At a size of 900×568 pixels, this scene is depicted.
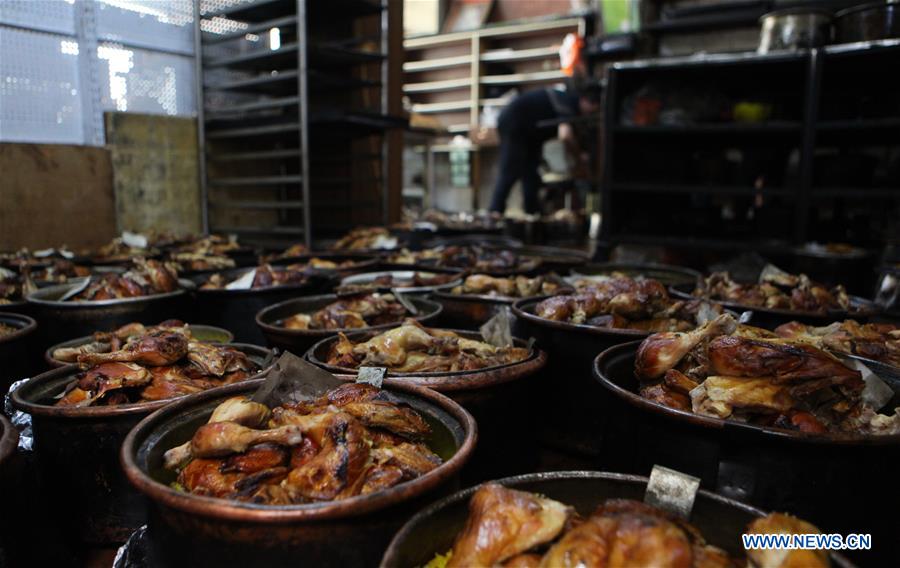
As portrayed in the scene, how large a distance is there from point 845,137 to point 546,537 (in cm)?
597

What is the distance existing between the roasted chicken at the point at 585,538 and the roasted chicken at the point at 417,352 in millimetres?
796

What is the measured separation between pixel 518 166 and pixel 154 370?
7.90 m

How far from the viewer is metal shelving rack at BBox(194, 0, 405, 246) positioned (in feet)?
17.4

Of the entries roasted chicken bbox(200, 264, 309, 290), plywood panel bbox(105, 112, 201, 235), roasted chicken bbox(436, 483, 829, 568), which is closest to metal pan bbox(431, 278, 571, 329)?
roasted chicken bbox(200, 264, 309, 290)

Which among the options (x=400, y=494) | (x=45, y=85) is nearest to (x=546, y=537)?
(x=400, y=494)

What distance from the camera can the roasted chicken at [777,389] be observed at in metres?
1.38

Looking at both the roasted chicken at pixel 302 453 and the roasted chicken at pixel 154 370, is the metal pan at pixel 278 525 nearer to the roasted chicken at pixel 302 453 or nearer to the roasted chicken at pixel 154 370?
the roasted chicken at pixel 302 453

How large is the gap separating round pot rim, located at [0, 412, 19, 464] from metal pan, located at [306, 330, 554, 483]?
0.73 metres

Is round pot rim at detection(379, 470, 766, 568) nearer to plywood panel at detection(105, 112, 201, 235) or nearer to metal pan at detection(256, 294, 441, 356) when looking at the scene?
metal pan at detection(256, 294, 441, 356)

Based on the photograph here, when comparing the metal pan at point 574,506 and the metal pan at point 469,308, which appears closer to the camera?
the metal pan at point 574,506

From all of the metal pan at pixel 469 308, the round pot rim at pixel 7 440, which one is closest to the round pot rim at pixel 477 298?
the metal pan at pixel 469 308

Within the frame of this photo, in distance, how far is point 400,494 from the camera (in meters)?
1.05

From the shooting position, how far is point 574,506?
3.78 feet

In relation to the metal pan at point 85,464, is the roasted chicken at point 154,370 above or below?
above
